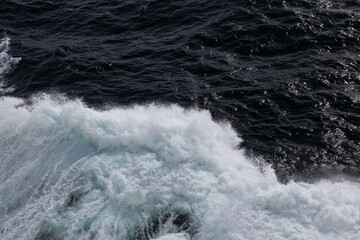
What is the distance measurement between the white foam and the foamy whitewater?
222 inches

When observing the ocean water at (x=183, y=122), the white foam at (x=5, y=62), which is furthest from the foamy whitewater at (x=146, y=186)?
the white foam at (x=5, y=62)

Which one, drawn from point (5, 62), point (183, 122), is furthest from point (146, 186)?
point (5, 62)

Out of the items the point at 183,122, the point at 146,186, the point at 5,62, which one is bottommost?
the point at 146,186

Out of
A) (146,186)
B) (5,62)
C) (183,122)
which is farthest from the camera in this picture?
(5,62)

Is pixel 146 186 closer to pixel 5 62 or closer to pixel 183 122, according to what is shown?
pixel 183 122

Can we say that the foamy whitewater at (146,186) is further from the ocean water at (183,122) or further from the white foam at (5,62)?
the white foam at (5,62)

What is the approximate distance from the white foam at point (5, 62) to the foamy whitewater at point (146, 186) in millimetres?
5633

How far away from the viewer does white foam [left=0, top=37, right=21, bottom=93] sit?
31683mm

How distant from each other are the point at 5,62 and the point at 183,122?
16.5 m

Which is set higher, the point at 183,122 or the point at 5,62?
the point at 5,62

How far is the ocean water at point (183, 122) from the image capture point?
20359mm

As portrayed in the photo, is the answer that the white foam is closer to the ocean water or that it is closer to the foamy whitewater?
the ocean water

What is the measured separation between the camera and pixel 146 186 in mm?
21625

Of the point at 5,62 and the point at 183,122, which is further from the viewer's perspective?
the point at 5,62
